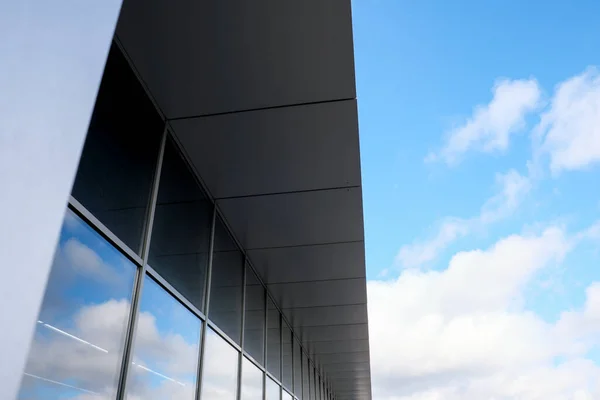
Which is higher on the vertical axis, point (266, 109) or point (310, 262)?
point (310, 262)

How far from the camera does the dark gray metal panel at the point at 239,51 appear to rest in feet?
8.02

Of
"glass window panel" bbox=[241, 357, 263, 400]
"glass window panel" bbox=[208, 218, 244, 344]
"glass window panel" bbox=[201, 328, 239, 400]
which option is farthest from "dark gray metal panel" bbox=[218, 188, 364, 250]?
"glass window panel" bbox=[241, 357, 263, 400]

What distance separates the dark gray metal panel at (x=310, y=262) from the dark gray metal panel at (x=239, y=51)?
235 cm

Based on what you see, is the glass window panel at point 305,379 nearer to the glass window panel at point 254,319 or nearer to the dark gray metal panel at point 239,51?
the glass window panel at point 254,319

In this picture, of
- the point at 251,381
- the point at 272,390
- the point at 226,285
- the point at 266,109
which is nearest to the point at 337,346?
the point at 272,390

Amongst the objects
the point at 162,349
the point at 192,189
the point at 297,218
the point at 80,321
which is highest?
the point at 297,218

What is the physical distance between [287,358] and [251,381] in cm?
217

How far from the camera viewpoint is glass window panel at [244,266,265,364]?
5.13 meters

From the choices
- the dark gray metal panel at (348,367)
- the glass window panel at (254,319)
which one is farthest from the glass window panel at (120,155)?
the dark gray metal panel at (348,367)

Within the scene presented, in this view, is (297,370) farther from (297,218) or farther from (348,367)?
(297,218)

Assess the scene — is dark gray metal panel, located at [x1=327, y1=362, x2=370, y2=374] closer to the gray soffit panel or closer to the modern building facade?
the gray soffit panel

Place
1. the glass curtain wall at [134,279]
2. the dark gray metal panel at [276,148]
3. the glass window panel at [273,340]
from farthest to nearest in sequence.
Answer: the glass window panel at [273,340]
the dark gray metal panel at [276,148]
the glass curtain wall at [134,279]

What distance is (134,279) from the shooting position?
2738 mm

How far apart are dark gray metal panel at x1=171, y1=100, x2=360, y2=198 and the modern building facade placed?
1 centimetres
